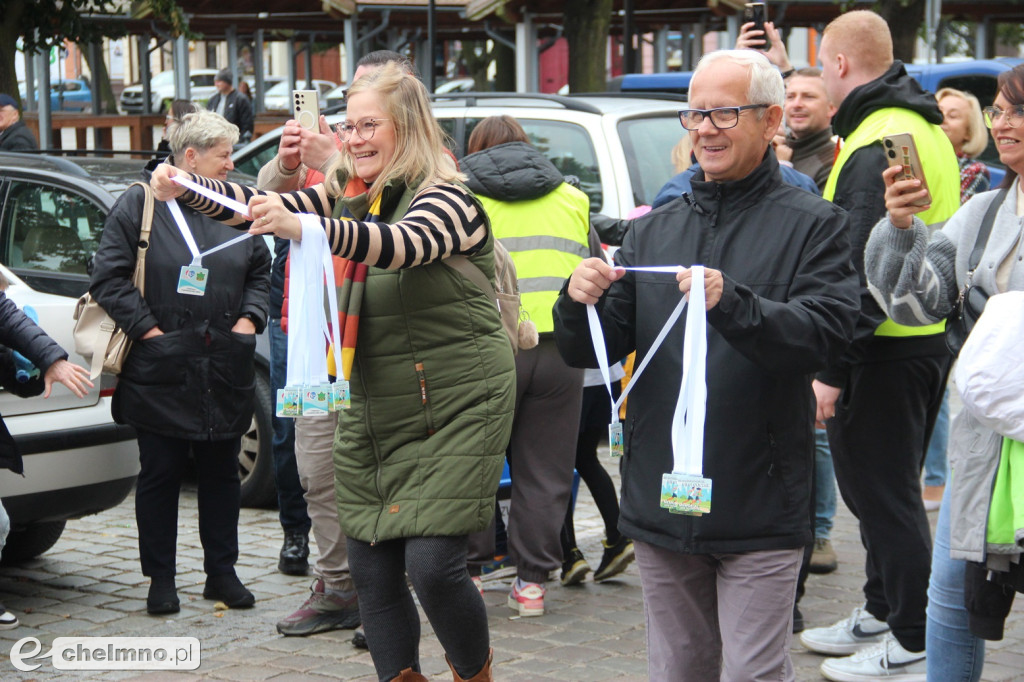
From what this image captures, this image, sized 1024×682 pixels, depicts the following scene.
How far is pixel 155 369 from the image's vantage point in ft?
17.8

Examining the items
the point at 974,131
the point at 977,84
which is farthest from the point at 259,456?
the point at 977,84

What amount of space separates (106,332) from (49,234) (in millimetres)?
1824

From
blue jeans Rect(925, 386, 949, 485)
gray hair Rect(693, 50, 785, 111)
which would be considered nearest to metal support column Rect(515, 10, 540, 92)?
blue jeans Rect(925, 386, 949, 485)

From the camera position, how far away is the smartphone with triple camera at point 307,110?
187 inches

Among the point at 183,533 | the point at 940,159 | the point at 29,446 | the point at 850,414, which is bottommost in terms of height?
the point at 183,533

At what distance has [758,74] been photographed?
3.23 meters

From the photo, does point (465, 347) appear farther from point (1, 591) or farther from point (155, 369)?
point (1, 591)

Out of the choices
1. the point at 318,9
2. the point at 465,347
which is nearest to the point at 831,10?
the point at 318,9

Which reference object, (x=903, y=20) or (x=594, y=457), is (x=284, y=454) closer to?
(x=594, y=457)

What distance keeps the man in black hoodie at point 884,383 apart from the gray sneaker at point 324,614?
5.90ft

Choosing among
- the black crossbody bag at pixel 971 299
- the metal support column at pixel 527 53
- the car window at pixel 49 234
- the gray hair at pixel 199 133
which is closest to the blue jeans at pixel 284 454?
the gray hair at pixel 199 133

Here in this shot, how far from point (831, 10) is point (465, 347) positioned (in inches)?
985

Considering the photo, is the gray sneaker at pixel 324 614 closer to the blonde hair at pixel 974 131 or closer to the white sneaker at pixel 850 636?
the white sneaker at pixel 850 636

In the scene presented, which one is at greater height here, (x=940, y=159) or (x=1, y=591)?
(x=940, y=159)
